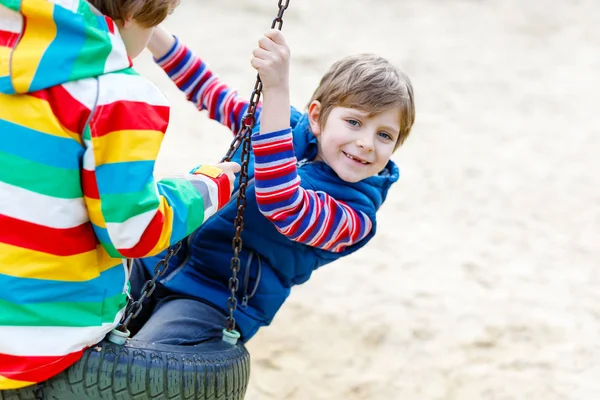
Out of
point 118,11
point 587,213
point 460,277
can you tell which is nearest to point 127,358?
point 118,11

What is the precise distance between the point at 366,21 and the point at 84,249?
5.97 metres

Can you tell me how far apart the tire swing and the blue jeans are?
0.38ft

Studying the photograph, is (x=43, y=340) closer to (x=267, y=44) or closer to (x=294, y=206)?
(x=294, y=206)

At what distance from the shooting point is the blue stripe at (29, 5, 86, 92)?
140cm

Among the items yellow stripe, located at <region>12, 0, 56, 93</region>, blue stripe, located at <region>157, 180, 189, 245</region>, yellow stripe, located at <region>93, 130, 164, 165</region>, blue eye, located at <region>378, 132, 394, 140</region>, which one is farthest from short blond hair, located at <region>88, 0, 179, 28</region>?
blue eye, located at <region>378, 132, 394, 140</region>

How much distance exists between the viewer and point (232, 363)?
75.1 inches

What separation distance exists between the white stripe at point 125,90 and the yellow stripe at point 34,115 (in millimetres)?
83

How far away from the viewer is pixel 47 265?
150cm

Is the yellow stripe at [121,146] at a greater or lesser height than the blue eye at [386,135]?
greater

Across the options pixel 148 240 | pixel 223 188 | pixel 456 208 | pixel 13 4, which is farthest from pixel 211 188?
pixel 456 208

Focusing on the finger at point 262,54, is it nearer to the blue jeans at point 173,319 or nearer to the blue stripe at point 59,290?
the blue stripe at point 59,290

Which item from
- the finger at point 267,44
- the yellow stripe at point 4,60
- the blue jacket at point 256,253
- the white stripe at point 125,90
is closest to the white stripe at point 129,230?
the white stripe at point 125,90

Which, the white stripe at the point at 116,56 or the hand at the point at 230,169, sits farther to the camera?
the hand at the point at 230,169

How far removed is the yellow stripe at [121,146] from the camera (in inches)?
56.7
